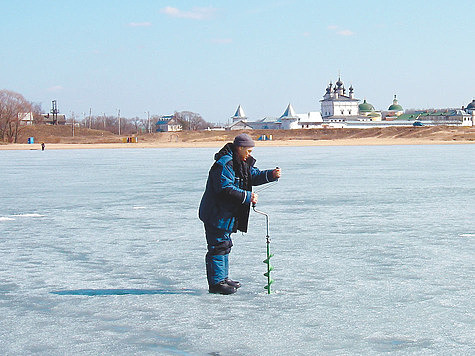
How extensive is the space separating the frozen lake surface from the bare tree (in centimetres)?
7946

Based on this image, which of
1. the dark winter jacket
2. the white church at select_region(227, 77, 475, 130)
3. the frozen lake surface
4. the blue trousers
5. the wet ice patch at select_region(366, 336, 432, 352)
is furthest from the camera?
the white church at select_region(227, 77, 475, 130)

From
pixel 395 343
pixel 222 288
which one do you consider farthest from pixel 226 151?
pixel 395 343

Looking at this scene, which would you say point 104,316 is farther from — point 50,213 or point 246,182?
point 50,213

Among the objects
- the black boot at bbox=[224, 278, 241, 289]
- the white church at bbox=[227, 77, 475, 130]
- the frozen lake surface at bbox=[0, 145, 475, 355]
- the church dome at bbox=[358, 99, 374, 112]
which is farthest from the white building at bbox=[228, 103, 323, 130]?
the black boot at bbox=[224, 278, 241, 289]

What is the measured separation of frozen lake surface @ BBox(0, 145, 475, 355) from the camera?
4.91 metres

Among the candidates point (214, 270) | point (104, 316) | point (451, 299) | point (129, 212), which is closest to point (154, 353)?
point (104, 316)

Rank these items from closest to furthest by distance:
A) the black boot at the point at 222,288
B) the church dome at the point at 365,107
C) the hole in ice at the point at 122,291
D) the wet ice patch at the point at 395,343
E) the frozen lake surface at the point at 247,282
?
the wet ice patch at the point at 395,343
the frozen lake surface at the point at 247,282
the black boot at the point at 222,288
the hole in ice at the point at 122,291
the church dome at the point at 365,107

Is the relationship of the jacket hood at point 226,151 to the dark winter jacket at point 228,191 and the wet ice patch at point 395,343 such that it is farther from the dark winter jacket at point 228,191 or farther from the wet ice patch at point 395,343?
the wet ice patch at point 395,343

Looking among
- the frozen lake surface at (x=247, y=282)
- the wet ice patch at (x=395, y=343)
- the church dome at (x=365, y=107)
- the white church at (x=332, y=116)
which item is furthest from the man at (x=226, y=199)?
Answer: the church dome at (x=365, y=107)

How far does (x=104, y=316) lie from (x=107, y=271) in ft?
5.87

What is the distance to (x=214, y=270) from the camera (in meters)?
6.19

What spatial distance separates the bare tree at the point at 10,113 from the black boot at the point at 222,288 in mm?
86723

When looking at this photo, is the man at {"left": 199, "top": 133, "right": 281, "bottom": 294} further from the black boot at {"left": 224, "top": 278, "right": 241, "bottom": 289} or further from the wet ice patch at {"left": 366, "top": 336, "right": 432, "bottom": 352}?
the wet ice patch at {"left": 366, "top": 336, "right": 432, "bottom": 352}

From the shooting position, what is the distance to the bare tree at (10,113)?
8844 centimetres
